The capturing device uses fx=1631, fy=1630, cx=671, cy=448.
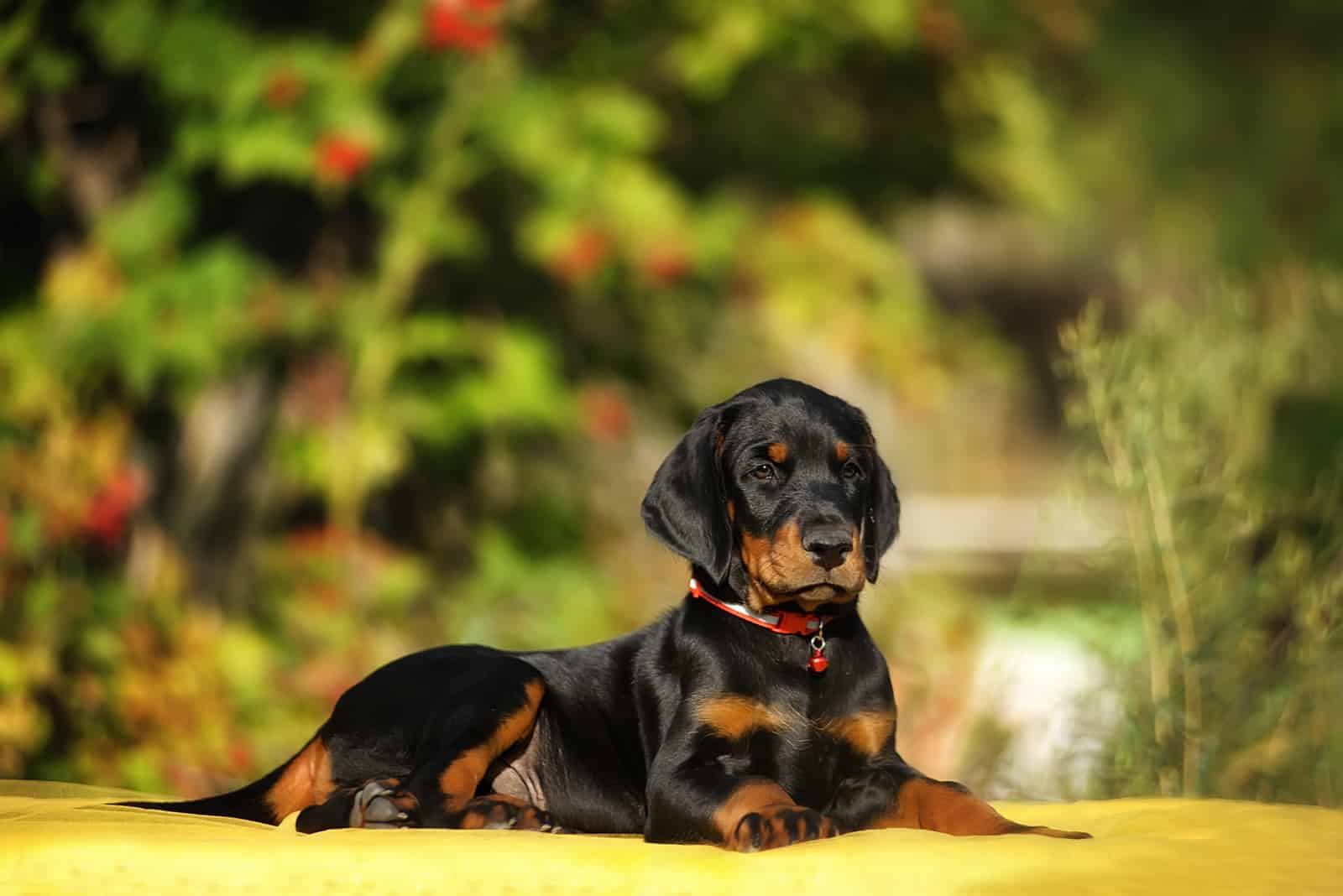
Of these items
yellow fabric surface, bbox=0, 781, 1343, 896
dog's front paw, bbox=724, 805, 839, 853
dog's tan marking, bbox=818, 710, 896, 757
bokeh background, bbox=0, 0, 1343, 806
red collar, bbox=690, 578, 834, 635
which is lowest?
yellow fabric surface, bbox=0, 781, 1343, 896

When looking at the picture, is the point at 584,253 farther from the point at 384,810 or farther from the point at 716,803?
the point at 716,803

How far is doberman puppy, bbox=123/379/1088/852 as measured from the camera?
11.2ft

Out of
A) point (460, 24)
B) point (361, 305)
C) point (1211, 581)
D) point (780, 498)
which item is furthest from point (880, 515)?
point (361, 305)

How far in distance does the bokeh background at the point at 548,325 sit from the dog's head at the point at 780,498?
1.54m

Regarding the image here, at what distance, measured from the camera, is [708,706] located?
11.5 ft

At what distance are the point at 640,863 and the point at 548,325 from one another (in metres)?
6.98

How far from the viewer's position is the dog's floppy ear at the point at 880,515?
149 inches

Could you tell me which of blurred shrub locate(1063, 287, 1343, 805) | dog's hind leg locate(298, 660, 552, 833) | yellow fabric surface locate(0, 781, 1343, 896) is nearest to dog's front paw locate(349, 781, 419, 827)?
dog's hind leg locate(298, 660, 552, 833)

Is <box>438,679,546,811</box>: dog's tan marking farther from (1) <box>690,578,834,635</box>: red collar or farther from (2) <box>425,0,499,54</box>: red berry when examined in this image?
(2) <box>425,0,499,54</box>: red berry

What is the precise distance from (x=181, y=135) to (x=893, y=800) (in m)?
5.99

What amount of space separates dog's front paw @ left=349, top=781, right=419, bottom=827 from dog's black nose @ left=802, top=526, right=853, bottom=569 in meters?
0.99

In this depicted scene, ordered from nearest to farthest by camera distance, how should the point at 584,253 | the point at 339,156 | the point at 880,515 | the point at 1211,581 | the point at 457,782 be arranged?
the point at 457,782
the point at 880,515
the point at 1211,581
the point at 339,156
the point at 584,253

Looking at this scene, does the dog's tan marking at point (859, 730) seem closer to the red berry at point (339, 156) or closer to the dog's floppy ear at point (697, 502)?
the dog's floppy ear at point (697, 502)

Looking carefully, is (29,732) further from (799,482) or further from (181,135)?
(799,482)
